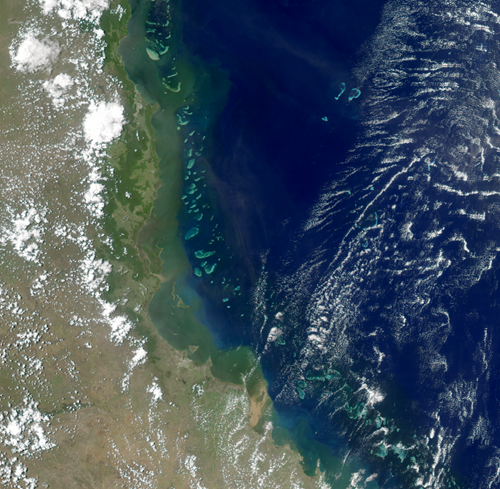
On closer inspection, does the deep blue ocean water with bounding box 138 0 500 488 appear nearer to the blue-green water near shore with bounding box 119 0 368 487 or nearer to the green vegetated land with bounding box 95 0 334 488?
the blue-green water near shore with bounding box 119 0 368 487

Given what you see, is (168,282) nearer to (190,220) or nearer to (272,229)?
(190,220)

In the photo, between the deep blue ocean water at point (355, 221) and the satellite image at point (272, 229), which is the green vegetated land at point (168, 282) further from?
the deep blue ocean water at point (355, 221)

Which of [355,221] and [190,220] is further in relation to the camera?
[190,220]

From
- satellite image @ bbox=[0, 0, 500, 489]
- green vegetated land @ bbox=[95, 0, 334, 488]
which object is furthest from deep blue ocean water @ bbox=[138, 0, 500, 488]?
green vegetated land @ bbox=[95, 0, 334, 488]

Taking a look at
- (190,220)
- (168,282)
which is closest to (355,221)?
(190,220)

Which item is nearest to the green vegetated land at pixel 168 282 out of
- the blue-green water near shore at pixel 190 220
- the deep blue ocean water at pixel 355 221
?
the blue-green water near shore at pixel 190 220

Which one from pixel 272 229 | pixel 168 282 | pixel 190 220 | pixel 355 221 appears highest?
pixel 355 221
